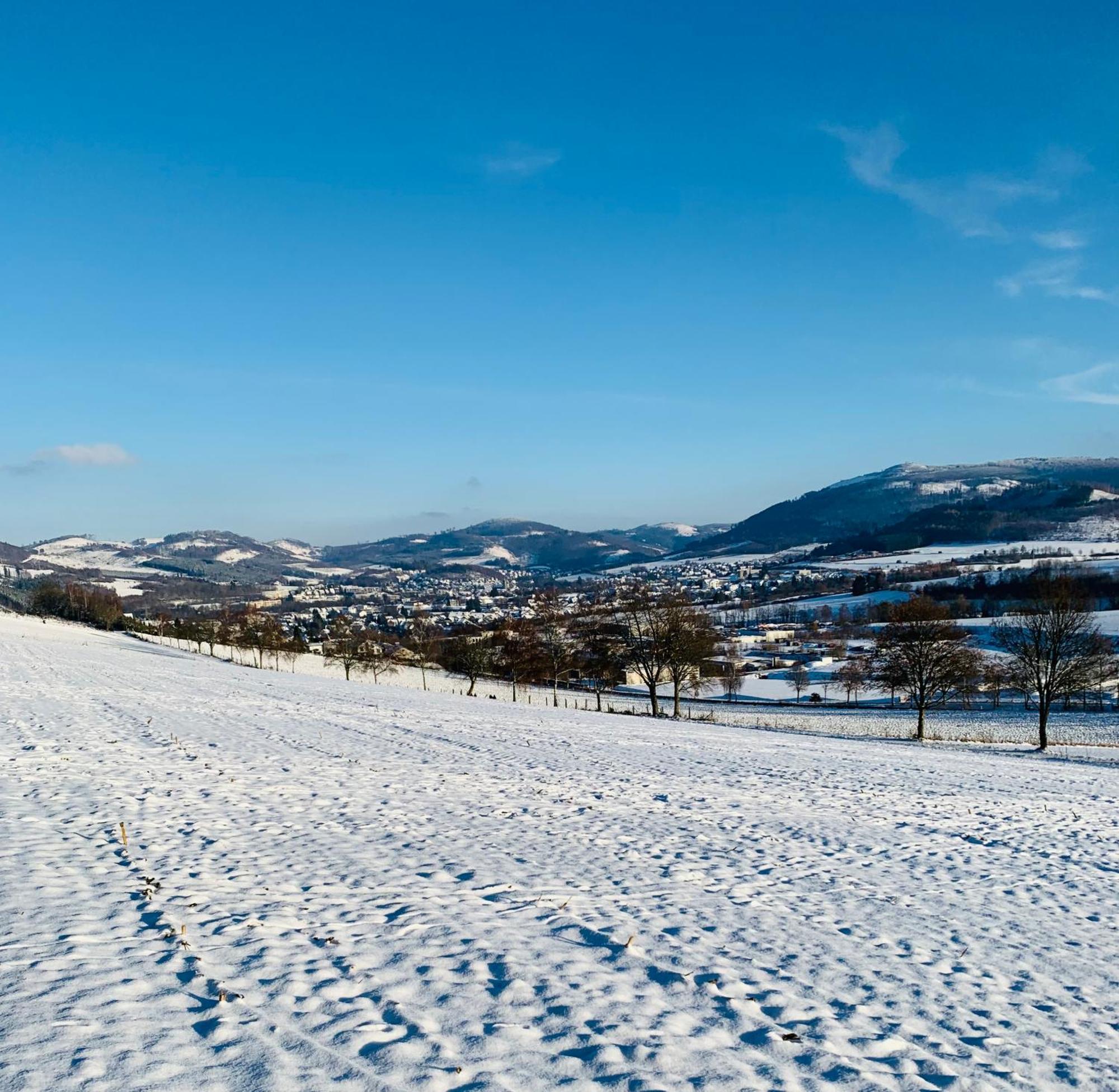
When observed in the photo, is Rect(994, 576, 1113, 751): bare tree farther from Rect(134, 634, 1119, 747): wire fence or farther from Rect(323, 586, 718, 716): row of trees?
Rect(323, 586, 718, 716): row of trees

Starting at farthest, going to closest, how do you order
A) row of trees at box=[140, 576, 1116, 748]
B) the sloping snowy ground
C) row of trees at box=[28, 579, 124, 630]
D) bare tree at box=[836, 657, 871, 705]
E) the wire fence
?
row of trees at box=[28, 579, 124, 630], bare tree at box=[836, 657, 871, 705], the wire fence, row of trees at box=[140, 576, 1116, 748], the sloping snowy ground

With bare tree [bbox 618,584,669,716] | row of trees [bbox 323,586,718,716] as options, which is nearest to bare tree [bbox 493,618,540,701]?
row of trees [bbox 323,586,718,716]

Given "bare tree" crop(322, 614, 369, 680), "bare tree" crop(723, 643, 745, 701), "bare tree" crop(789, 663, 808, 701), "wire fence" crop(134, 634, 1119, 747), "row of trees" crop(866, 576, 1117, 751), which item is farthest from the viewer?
"bare tree" crop(789, 663, 808, 701)

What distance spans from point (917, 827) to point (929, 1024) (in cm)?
931

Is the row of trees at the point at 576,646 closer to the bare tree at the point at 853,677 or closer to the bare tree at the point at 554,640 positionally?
the bare tree at the point at 554,640

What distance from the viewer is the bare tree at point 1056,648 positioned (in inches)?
1592

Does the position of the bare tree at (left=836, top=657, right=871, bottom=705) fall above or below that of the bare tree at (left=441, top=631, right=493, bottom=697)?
below

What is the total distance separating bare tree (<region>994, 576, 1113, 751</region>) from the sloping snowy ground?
85.9ft

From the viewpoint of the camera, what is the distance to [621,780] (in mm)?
17875

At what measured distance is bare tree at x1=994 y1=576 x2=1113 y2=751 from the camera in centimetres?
4044

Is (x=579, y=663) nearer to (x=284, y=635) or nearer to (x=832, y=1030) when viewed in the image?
(x=284, y=635)

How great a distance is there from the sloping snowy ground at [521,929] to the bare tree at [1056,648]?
26192 mm

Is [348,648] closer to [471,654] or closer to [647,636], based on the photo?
[471,654]

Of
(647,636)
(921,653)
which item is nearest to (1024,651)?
(921,653)
